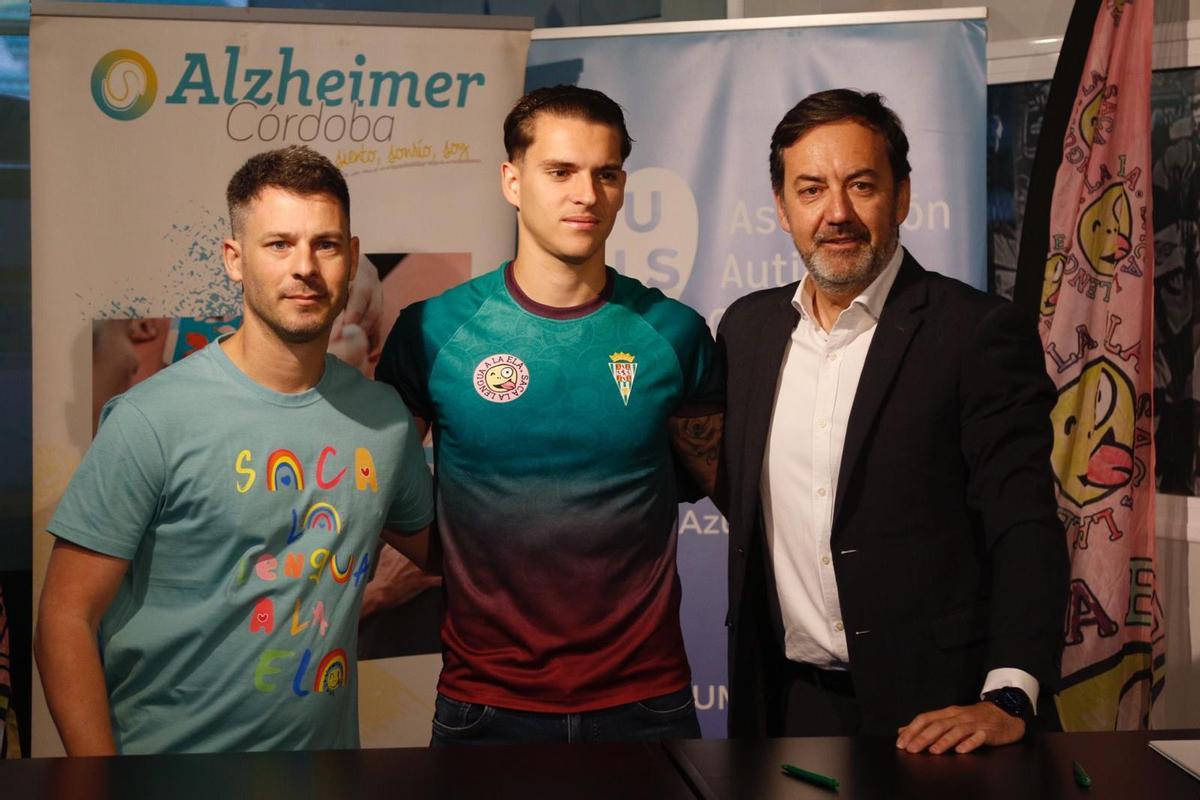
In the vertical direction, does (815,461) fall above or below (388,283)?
below

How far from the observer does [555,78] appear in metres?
3.79

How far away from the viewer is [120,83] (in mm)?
3566

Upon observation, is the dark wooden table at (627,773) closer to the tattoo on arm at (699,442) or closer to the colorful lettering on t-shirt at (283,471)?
the colorful lettering on t-shirt at (283,471)

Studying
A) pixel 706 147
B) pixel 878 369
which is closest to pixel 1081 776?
pixel 878 369

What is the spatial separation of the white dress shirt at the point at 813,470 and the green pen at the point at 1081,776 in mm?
785

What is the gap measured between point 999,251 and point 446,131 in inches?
73.2

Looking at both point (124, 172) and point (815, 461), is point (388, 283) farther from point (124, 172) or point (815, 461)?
point (815, 461)

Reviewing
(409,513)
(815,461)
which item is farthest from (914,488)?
(409,513)

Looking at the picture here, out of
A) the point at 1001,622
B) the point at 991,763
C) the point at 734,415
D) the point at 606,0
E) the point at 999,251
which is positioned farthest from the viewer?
the point at 606,0

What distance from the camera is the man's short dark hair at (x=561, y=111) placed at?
7.82 feet

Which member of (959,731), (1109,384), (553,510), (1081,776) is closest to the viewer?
(1081,776)

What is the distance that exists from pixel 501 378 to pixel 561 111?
0.53 meters

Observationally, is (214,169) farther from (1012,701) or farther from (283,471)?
(1012,701)

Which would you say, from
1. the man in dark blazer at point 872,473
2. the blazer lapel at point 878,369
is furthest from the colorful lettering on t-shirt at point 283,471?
the blazer lapel at point 878,369
